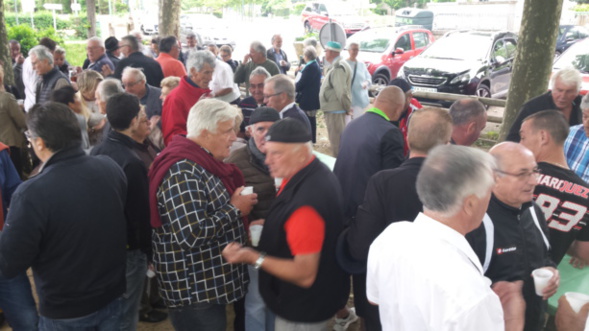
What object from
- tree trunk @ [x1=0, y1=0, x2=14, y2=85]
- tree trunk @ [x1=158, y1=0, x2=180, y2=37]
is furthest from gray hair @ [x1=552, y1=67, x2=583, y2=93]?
tree trunk @ [x1=158, y1=0, x2=180, y2=37]

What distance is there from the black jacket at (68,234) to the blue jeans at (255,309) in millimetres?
853

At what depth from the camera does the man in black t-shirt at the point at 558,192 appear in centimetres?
284

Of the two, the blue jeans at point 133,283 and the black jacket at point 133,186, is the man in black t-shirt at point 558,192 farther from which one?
the blue jeans at point 133,283

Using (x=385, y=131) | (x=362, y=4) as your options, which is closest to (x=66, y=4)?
(x=362, y=4)

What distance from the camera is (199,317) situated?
2.76 metres

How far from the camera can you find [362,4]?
50.1 metres

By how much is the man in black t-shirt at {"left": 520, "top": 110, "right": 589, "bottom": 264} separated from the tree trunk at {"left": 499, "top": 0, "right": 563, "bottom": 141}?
14.5 ft

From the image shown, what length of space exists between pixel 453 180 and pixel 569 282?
71.7 inches

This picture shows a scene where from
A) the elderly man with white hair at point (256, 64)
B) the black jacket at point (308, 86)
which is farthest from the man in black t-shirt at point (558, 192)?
the elderly man with white hair at point (256, 64)

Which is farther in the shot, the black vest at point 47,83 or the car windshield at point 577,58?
the car windshield at point 577,58

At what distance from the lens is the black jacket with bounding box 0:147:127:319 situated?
7.73 feet

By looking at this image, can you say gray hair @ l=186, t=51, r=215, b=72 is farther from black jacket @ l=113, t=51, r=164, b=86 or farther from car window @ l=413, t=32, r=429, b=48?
car window @ l=413, t=32, r=429, b=48

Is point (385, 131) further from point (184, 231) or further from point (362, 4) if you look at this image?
point (362, 4)

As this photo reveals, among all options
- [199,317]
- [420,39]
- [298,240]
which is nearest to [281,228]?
[298,240]
